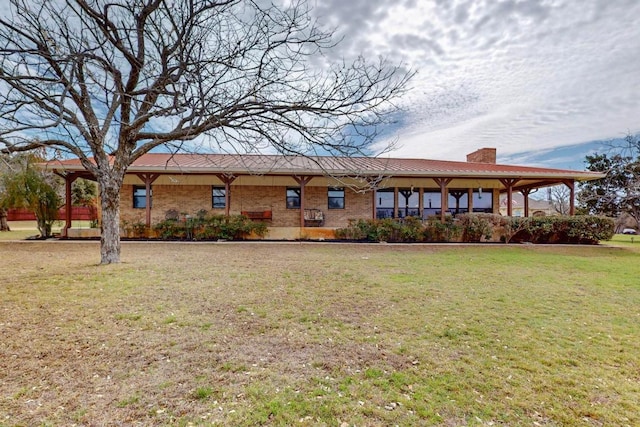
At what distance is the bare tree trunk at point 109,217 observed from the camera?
7484mm

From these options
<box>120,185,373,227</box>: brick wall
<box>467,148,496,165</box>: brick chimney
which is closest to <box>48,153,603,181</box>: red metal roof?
<box>120,185,373,227</box>: brick wall

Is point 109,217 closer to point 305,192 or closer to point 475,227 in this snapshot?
point 305,192

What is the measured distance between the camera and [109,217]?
300 inches

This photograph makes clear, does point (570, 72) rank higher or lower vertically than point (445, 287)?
higher

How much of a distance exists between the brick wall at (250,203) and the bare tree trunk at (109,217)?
840 cm

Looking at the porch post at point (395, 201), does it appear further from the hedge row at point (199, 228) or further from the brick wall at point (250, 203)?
the hedge row at point (199, 228)

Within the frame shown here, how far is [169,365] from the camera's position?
304cm

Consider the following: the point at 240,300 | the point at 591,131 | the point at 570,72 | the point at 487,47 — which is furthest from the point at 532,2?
the point at 591,131

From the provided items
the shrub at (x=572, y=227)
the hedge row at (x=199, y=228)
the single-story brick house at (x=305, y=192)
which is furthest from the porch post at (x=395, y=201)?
the hedge row at (x=199, y=228)

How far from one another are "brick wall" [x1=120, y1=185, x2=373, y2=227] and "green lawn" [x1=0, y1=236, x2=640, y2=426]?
928 cm

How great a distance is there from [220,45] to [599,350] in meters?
7.39

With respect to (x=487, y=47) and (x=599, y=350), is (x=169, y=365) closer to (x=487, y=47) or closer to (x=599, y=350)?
(x=599, y=350)

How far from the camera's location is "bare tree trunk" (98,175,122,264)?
7.48m

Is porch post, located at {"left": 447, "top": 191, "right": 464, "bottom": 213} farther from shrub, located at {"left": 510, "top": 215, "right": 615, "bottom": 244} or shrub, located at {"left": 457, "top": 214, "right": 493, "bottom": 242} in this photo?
shrub, located at {"left": 510, "top": 215, "right": 615, "bottom": 244}
